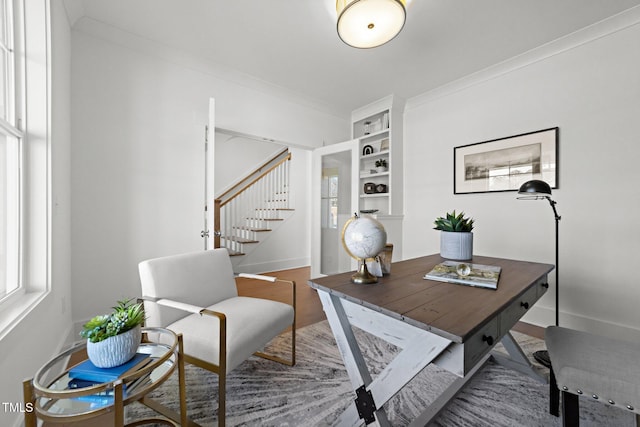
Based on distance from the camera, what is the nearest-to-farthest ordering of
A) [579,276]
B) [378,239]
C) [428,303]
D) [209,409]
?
[428,303]
[378,239]
[209,409]
[579,276]

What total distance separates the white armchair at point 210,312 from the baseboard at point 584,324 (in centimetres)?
246

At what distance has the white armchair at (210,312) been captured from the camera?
1.32m

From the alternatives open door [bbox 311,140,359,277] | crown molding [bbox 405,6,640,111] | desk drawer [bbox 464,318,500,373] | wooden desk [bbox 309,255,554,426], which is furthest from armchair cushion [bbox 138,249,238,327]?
crown molding [bbox 405,6,640,111]

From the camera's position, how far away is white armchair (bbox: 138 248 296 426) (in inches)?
52.0

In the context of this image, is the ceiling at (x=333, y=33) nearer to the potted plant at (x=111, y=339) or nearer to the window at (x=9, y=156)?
the window at (x=9, y=156)

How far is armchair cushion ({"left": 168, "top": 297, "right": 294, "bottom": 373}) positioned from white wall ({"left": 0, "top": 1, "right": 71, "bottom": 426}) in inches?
24.2

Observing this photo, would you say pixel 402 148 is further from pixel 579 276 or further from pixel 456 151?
pixel 579 276

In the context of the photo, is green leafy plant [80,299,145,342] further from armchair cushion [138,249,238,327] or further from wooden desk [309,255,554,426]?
wooden desk [309,255,554,426]

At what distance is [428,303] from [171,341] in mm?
1192

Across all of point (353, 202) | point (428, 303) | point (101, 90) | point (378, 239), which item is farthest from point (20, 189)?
point (353, 202)

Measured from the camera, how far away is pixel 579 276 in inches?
92.8

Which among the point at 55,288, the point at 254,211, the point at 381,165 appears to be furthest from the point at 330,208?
the point at 55,288

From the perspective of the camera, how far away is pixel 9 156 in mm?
1468

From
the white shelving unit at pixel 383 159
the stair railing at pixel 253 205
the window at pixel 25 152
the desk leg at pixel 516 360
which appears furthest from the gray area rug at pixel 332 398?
the stair railing at pixel 253 205
